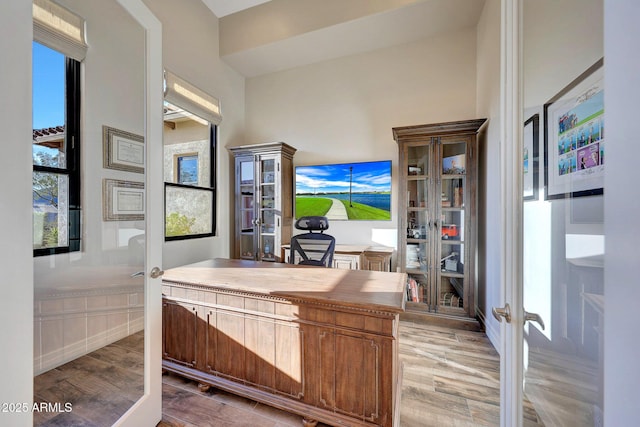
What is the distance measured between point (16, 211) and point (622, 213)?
1531mm

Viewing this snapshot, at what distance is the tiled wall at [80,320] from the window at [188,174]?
1516mm

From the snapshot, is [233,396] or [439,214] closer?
[233,396]

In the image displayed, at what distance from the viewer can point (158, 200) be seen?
154cm

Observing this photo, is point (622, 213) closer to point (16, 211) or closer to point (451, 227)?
point (16, 211)

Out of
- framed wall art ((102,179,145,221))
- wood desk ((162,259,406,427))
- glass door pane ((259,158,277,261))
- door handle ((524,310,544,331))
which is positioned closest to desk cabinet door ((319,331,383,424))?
wood desk ((162,259,406,427))

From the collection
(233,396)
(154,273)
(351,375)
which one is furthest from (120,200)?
(351,375)

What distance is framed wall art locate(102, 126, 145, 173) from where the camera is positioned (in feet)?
4.99

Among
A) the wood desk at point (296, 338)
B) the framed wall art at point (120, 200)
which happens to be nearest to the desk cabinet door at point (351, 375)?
the wood desk at point (296, 338)

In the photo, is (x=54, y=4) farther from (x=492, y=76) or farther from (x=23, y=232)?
(x=492, y=76)

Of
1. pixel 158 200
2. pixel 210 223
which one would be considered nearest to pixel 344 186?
pixel 210 223

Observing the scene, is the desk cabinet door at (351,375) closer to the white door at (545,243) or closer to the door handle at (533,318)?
the white door at (545,243)

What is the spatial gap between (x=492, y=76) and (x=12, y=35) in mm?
3252

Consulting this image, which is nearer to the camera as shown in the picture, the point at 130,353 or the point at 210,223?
the point at 130,353

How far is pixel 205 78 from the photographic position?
135 inches
